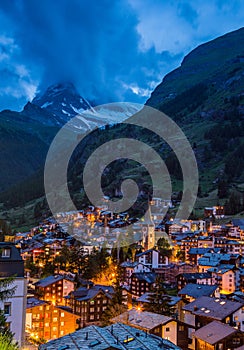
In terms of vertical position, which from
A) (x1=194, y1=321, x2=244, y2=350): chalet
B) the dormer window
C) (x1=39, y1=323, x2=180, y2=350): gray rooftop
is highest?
the dormer window

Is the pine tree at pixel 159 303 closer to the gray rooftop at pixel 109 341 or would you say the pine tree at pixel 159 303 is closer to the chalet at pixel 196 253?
the gray rooftop at pixel 109 341

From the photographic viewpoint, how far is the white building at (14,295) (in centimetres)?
2441

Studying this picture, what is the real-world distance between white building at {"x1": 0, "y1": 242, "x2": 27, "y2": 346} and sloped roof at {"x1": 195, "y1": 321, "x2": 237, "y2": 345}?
59.5ft

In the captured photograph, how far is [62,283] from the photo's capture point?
198 ft

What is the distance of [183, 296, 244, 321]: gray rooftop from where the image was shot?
41969mm

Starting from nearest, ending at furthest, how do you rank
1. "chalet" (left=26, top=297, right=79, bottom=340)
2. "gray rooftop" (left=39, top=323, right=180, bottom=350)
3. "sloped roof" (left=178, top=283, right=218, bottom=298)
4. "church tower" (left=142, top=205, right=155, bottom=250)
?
1. "gray rooftop" (left=39, top=323, right=180, bottom=350)
2. "chalet" (left=26, top=297, right=79, bottom=340)
3. "sloped roof" (left=178, top=283, right=218, bottom=298)
4. "church tower" (left=142, top=205, right=155, bottom=250)

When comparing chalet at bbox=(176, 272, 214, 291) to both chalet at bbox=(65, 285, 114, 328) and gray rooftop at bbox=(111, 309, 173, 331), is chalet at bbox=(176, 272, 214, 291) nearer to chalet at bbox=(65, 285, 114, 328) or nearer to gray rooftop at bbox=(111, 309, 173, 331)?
chalet at bbox=(65, 285, 114, 328)

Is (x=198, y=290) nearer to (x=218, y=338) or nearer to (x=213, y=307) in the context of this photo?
(x=213, y=307)

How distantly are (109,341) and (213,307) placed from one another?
23.9m

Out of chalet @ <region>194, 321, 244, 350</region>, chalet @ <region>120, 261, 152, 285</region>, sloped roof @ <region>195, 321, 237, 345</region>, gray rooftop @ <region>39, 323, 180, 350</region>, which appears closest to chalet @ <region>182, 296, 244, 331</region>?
sloped roof @ <region>195, 321, 237, 345</region>

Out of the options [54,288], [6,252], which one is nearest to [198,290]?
[54,288]

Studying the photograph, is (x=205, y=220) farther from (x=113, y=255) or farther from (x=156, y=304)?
(x=156, y=304)

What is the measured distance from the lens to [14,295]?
80.4 ft

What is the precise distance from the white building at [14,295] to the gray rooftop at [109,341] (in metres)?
1.83
